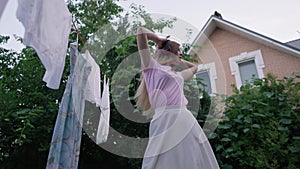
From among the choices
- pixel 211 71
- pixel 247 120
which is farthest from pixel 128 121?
pixel 211 71

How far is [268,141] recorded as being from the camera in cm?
211

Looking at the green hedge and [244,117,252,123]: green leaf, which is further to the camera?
[244,117,252,123]: green leaf

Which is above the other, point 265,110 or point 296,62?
point 296,62

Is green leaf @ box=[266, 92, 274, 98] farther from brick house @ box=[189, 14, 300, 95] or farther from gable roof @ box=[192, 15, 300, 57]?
gable roof @ box=[192, 15, 300, 57]

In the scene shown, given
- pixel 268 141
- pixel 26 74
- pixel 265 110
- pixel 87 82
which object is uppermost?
pixel 26 74

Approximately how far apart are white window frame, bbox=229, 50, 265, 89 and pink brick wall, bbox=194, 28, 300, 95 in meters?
0.08

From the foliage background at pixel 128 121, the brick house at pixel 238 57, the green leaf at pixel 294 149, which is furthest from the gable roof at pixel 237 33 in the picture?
the green leaf at pixel 294 149

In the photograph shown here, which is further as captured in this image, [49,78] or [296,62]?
[296,62]

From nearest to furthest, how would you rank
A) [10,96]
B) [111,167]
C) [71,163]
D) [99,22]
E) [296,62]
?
[71,163] → [10,96] → [111,167] → [99,22] → [296,62]

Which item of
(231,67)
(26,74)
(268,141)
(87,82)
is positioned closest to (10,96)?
(26,74)

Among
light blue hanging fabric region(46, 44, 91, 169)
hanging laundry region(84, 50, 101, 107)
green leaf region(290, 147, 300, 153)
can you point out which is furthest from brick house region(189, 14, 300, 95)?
light blue hanging fabric region(46, 44, 91, 169)

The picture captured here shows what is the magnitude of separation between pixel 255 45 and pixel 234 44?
493mm

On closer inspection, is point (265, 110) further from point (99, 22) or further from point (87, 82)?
point (99, 22)

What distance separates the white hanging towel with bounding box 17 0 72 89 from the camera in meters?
0.85
